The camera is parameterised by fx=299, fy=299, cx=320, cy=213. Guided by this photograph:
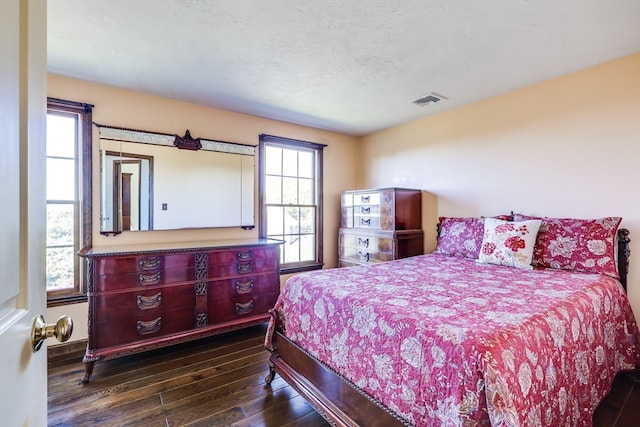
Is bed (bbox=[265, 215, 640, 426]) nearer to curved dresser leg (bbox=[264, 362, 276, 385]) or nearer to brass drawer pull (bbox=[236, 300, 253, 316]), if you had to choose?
curved dresser leg (bbox=[264, 362, 276, 385])

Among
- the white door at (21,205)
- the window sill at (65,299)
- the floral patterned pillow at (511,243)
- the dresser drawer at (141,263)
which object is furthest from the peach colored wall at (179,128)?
the white door at (21,205)

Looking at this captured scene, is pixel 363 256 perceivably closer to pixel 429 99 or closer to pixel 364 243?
pixel 364 243

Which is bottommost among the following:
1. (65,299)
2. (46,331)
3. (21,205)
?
(65,299)

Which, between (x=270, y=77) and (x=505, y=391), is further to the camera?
(x=270, y=77)

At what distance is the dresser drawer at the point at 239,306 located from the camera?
2.76 m

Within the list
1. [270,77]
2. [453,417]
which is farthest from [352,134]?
[453,417]

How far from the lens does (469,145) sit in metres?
3.25

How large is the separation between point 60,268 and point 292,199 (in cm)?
247

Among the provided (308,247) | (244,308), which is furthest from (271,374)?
(308,247)

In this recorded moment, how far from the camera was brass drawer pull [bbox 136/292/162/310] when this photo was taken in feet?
7.95

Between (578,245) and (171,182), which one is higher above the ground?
(171,182)

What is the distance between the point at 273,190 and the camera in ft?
12.6

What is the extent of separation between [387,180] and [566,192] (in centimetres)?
201

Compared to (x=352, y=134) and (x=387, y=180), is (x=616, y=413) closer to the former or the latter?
(x=387, y=180)
